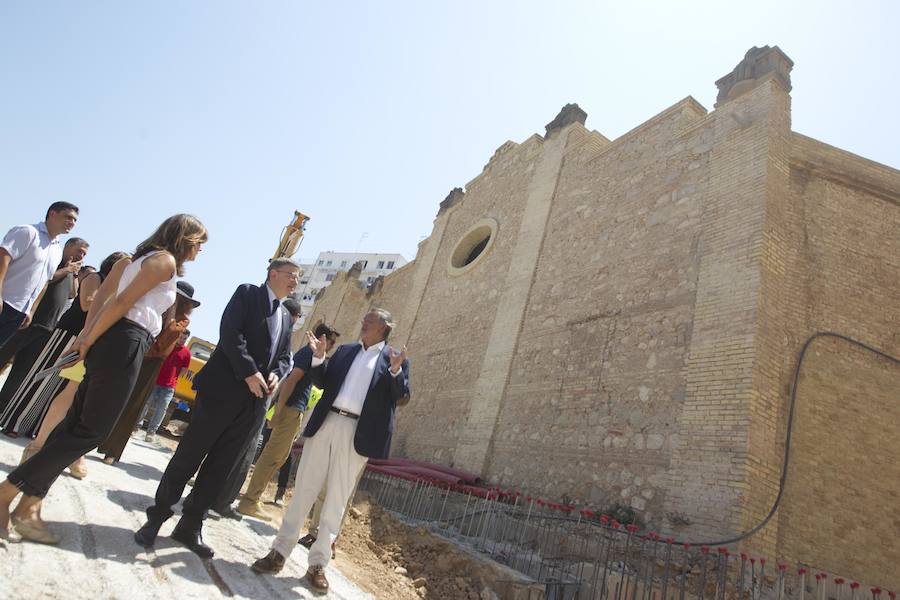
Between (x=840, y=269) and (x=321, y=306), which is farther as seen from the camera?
(x=321, y=306)

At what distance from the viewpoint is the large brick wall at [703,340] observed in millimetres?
6238

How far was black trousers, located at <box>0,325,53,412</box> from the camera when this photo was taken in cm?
471

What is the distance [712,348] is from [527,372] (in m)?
3.59

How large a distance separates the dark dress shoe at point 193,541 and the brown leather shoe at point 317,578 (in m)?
0.55

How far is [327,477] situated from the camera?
138 inches

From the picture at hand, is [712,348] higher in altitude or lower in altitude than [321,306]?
lower

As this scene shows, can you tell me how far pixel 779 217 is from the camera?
7.33 metres

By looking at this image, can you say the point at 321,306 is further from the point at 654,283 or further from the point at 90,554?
the point at 90,554

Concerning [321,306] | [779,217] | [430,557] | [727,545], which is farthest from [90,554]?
[321,306]

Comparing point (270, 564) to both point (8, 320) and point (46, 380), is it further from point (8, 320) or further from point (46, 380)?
point (46, 380)

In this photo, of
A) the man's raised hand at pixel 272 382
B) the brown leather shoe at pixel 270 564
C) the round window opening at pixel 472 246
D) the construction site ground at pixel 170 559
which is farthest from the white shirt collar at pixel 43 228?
the round window opening at pixel 472 246

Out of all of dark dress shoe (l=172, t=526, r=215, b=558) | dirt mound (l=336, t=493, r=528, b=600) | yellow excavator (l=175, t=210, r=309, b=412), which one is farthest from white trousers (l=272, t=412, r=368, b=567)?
yellow excavator (l=175, t=210, r=309, b=412)

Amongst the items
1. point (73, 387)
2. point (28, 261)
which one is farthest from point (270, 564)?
point (28, 261)

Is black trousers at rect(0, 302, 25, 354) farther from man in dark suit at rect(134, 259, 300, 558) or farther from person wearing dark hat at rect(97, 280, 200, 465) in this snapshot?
man in dark suit at rect(134, 259, 300, 558)
